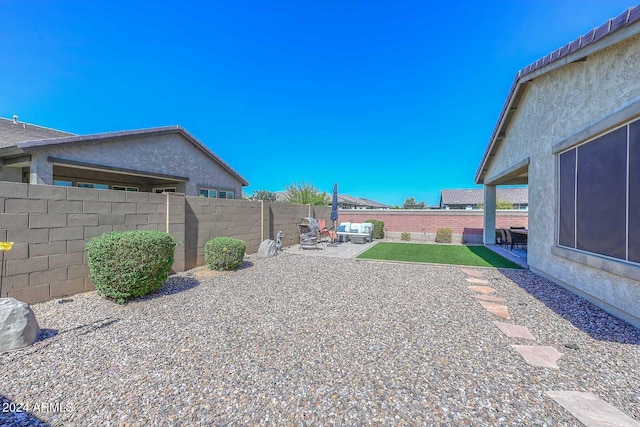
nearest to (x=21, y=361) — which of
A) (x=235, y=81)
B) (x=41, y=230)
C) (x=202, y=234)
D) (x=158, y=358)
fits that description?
(x=158, y=358)

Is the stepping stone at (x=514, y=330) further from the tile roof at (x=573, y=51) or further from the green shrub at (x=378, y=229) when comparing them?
the green shrub at (x=378, y=229)

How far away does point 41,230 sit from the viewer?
4473 millimetres

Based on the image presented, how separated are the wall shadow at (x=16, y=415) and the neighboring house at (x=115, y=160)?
32.3 ft

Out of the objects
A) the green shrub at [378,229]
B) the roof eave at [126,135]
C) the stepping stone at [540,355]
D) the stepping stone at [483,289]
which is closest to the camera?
the stepping stone at [540,355]

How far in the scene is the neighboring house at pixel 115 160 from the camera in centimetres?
915

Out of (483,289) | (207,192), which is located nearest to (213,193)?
(207,192)

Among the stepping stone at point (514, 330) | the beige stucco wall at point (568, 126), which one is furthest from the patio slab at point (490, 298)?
the beige stucco wall at point (568, 126)

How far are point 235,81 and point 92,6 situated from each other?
974 centimetres

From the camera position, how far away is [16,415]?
2098mm

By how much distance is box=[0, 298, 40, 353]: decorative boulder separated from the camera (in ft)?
9.97

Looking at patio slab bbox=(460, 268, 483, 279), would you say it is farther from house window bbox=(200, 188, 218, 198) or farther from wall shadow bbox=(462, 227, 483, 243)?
house window bbox=(200, 188, 218, 198)

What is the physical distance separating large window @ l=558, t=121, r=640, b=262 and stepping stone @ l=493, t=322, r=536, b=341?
1893mm

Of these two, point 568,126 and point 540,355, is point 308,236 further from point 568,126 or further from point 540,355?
point 540,355

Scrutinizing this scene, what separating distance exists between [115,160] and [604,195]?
50.3ft
